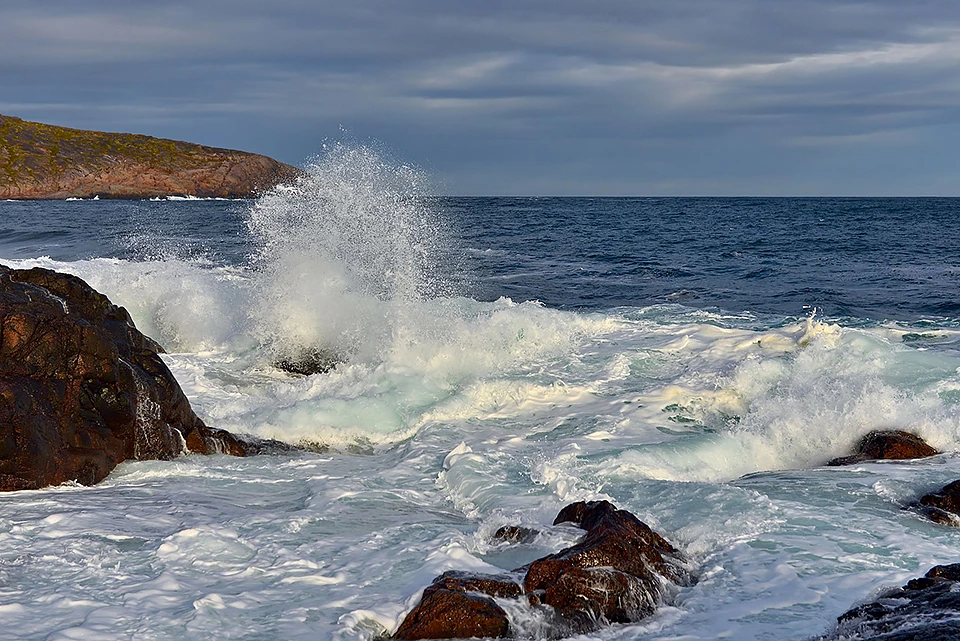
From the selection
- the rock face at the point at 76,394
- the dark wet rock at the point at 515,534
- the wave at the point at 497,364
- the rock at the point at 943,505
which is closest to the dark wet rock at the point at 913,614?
the rock at the point at 943,505

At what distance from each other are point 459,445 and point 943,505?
14.0ft

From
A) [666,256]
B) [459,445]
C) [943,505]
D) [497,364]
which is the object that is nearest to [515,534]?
[459,445]

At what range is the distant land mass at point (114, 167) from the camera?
8188 centimetres

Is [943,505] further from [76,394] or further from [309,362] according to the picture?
[309,362]

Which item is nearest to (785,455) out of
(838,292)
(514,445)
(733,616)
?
(514,445)

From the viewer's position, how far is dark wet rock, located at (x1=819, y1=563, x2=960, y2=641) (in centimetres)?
371

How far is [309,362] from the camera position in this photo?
1241cm

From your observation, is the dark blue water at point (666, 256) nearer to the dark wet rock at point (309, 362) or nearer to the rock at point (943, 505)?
the dark wet rock at point (309, 362)

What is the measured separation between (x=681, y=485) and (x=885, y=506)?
5.07 ft

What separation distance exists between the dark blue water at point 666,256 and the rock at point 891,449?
8.89 m

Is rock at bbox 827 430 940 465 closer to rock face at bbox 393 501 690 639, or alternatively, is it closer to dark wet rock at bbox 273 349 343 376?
rock face at bbox 393 501 690 639

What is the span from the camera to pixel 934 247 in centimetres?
3131

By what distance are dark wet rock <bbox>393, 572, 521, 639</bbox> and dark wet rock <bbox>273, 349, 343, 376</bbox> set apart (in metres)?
7.68

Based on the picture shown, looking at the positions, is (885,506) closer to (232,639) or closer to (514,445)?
(514,445)
